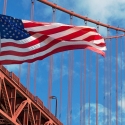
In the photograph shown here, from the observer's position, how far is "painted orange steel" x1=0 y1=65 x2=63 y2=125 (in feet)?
132

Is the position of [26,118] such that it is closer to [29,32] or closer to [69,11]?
[69,11]

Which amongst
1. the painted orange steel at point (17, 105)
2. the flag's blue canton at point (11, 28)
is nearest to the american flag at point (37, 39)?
the flag's blue canton at point (11, 28)

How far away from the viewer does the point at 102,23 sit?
191ft

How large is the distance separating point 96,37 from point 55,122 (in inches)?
1022

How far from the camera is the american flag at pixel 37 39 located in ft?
85.6

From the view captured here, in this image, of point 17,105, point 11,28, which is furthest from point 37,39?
point 17,105

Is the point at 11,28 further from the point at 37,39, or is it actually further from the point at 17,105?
the point at 17,105

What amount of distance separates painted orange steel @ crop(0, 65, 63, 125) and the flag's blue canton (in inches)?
492

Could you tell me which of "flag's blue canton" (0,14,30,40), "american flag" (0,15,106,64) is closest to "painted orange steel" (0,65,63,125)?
"american flag" (0,15,106,64)

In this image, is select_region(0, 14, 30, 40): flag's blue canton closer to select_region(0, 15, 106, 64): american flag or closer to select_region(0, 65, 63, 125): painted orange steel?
select_region(0, 15, 106, 64): american flag

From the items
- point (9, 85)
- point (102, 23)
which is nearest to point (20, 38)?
point (9, 85)

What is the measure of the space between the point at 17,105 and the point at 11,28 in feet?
61.9

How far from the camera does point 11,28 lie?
85.3 feet

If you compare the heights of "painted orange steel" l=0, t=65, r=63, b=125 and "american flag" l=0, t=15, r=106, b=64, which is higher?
"american flag" l=0, t=15, r=106, b=64
